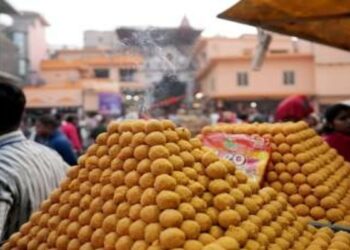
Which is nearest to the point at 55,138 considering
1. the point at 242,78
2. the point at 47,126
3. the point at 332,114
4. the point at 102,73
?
the point at 47,126

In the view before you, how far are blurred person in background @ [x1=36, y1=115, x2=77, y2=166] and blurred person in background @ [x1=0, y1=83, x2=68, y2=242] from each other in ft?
13.9

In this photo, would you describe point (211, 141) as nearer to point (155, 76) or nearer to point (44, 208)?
point (155, 76)

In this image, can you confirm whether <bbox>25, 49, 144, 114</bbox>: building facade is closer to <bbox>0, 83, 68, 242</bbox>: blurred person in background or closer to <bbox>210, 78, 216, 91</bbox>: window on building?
<bbox>210, 78, 216, 91</bbox>: window on building

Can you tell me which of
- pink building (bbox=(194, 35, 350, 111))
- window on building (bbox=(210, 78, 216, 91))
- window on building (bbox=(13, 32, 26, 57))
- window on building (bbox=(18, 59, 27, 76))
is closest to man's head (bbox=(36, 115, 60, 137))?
pink building (bbox=(194, 35, 350, 111))

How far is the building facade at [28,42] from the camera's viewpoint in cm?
4969

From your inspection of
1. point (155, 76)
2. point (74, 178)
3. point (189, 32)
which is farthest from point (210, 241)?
point (189, 32)

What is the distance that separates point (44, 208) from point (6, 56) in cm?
3007

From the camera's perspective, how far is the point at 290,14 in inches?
135

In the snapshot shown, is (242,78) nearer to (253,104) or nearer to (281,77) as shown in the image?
(253,104)

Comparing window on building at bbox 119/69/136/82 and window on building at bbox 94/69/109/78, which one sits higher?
window on building at bbox 94/69/109/78

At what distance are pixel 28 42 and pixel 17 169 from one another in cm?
5188

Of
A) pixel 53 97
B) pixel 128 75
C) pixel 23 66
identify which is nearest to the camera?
pixel 128 75

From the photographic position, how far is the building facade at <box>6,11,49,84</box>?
163 ft

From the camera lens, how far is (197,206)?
2092 millimetres
